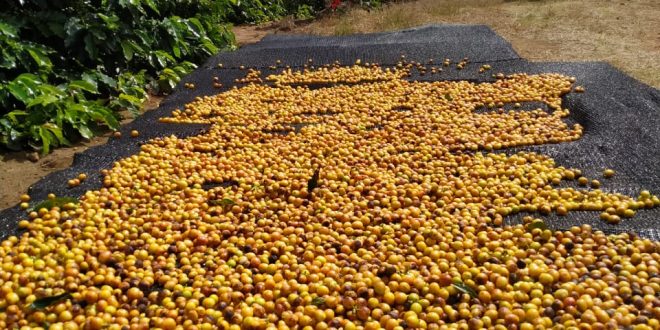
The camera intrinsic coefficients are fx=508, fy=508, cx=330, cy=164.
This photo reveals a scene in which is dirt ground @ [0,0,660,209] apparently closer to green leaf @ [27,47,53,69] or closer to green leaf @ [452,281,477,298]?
green leaf @ [27,47,53,69]

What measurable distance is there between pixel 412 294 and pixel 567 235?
117 cm

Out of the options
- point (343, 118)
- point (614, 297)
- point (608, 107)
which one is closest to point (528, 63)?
point (608, 107)

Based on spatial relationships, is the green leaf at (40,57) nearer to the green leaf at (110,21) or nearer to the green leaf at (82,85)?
the green leaf at (82,85)

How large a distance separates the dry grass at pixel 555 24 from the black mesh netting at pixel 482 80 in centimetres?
123

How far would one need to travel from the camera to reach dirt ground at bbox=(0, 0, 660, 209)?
7.87 meters

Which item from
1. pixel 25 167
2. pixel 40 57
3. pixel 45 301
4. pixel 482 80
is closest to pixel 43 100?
pixel 25 167

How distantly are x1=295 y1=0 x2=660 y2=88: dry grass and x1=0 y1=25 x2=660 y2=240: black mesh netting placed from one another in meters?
1.23

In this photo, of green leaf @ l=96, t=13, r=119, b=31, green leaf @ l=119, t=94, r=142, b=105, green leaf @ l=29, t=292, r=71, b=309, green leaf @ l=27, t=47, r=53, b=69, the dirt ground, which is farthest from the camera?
the dirt ground

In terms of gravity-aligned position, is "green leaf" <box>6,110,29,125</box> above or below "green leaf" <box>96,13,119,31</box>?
below

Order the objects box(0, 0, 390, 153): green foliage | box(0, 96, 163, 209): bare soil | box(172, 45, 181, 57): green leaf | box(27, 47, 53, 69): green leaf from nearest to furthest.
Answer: box(0, 96, 163, 209): bare soil, box(0, 0, 390, 153): green foliage, box(27, 47, 53, 69): green leaf, box(172, 45, 181, 57): green leaf

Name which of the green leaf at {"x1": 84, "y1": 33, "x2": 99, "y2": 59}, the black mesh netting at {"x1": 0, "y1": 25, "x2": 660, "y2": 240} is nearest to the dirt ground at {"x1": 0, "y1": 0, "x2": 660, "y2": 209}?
the black mesh netting at {"x1": 0, "y1": 25, "x2": 660, "y2": 240}

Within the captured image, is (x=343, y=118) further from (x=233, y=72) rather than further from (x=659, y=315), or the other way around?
(x=659, y=315)

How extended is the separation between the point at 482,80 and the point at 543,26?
15.7 feet

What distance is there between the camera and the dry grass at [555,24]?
26.5 ft
